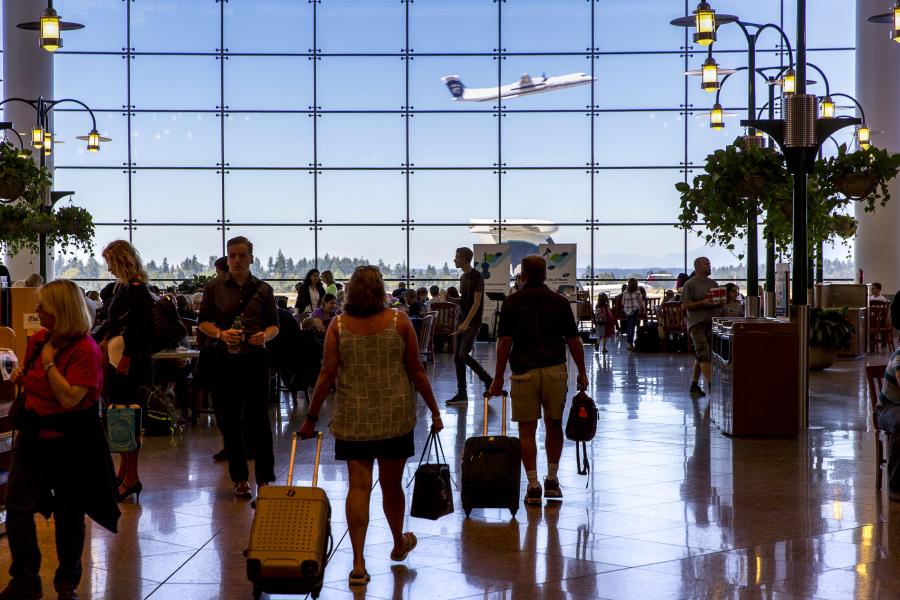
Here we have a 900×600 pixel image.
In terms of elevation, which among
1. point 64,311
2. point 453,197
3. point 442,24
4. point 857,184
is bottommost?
point 64,311

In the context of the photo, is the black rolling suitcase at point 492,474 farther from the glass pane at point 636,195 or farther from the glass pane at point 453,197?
the glass pane at point 636,195

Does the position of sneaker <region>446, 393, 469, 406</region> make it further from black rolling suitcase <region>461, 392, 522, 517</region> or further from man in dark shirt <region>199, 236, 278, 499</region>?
black rolling suitcase <region>461, 392, 522, 517</region>

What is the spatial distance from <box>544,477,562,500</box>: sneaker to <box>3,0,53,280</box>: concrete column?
18.0 m

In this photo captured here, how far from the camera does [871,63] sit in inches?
878

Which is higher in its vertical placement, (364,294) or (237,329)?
(364,294)

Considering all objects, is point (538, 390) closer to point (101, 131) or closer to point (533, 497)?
point (533, 497)

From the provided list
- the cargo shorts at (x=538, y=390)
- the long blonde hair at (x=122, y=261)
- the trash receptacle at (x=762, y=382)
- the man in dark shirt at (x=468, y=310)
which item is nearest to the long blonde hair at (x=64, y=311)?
the long blonde hair at (x=122, y=261)

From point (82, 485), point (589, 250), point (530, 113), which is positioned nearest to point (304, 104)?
point (530, 113)

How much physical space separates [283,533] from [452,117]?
19.3 m

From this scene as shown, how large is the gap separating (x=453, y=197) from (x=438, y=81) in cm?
233

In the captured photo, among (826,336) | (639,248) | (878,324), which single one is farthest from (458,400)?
(639,248)

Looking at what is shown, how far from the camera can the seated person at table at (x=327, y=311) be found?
1266 cm

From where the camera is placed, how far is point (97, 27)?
76.1ft

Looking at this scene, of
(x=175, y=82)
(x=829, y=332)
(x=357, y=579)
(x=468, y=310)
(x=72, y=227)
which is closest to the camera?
(x=357, y=579)
